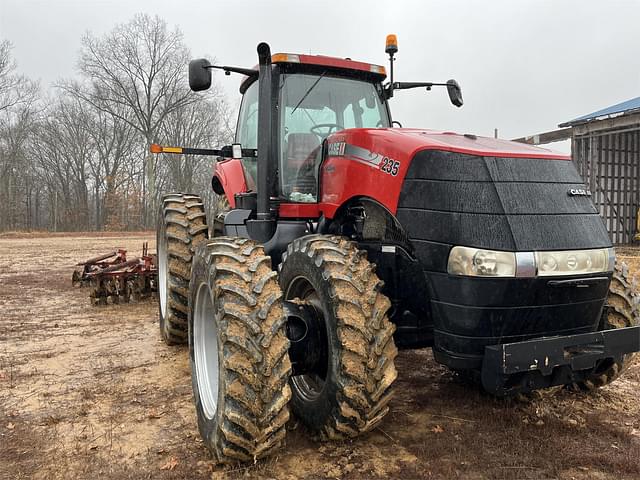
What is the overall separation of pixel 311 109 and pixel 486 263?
2189mm

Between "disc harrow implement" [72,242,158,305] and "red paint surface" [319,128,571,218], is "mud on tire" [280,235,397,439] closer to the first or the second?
"red paint surface" [319,128,571,218]

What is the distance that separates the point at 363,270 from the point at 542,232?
3.10ft

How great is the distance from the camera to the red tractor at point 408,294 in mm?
2553

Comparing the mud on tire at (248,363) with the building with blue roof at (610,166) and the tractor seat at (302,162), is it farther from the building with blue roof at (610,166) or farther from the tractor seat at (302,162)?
the building with blue roof at (610,166)

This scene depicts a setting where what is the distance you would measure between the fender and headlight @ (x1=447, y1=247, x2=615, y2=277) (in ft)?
8.42

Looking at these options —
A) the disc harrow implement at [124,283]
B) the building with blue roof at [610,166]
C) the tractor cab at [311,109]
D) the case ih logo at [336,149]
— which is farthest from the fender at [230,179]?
the building with blue roof at [610,166]

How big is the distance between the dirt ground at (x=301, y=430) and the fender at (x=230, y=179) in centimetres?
168

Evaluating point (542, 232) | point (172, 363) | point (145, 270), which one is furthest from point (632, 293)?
point (145, 270)

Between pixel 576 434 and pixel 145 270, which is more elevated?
pixel 145 270

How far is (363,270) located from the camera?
2.86 m

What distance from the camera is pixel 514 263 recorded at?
249cm

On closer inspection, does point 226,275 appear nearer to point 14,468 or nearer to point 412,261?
point 412,261

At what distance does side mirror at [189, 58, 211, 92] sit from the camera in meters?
3.56

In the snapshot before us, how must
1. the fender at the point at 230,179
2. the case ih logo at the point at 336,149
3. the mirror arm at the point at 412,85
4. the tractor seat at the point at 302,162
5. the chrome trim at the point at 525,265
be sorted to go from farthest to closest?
1. the fender at the point at 230,179
2. the mirror arm at the point at 412,85
3. the tractor seat at the point at 302,162
4. the case ih logo at the point at 336,149
5. the chrome trim at the point at 525,265
